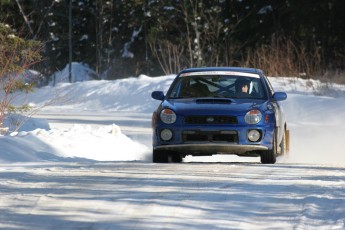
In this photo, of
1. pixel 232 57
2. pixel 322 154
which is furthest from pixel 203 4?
pixel 322 154

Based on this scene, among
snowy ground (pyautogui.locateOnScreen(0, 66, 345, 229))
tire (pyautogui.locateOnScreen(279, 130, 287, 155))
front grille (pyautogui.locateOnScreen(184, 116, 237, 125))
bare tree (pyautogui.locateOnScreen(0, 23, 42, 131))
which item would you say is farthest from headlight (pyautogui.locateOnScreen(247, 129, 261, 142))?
bare tree (pyautogui.locateOnScreen(0, 23, 42, 131))

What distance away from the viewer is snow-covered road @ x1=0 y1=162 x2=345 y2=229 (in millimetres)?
7656

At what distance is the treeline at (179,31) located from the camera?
184 ft

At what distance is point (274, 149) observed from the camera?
46.0 ft

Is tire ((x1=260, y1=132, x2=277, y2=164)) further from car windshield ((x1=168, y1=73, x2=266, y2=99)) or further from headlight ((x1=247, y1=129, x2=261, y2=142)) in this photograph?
car windshield ((x1=168, y1=73, x2=266, y2=99))

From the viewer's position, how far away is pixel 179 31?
64062 mm

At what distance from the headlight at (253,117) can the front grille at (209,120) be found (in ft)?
0.57

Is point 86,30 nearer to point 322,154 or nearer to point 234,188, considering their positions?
point 322,154

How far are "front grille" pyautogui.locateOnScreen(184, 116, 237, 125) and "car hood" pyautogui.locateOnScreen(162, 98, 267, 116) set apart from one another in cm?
5

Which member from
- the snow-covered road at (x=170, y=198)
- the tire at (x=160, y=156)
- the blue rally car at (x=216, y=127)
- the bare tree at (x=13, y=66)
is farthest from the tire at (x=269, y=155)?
the bare tree at (x=13, y=66)

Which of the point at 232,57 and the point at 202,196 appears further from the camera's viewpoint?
the point at 232,57

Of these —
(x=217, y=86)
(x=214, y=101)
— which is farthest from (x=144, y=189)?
(x=217, y=86)

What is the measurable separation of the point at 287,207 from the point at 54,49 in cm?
6345

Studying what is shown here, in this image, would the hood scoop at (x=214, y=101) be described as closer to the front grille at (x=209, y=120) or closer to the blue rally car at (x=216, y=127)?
the blue rally car at (x=216, y=127)
